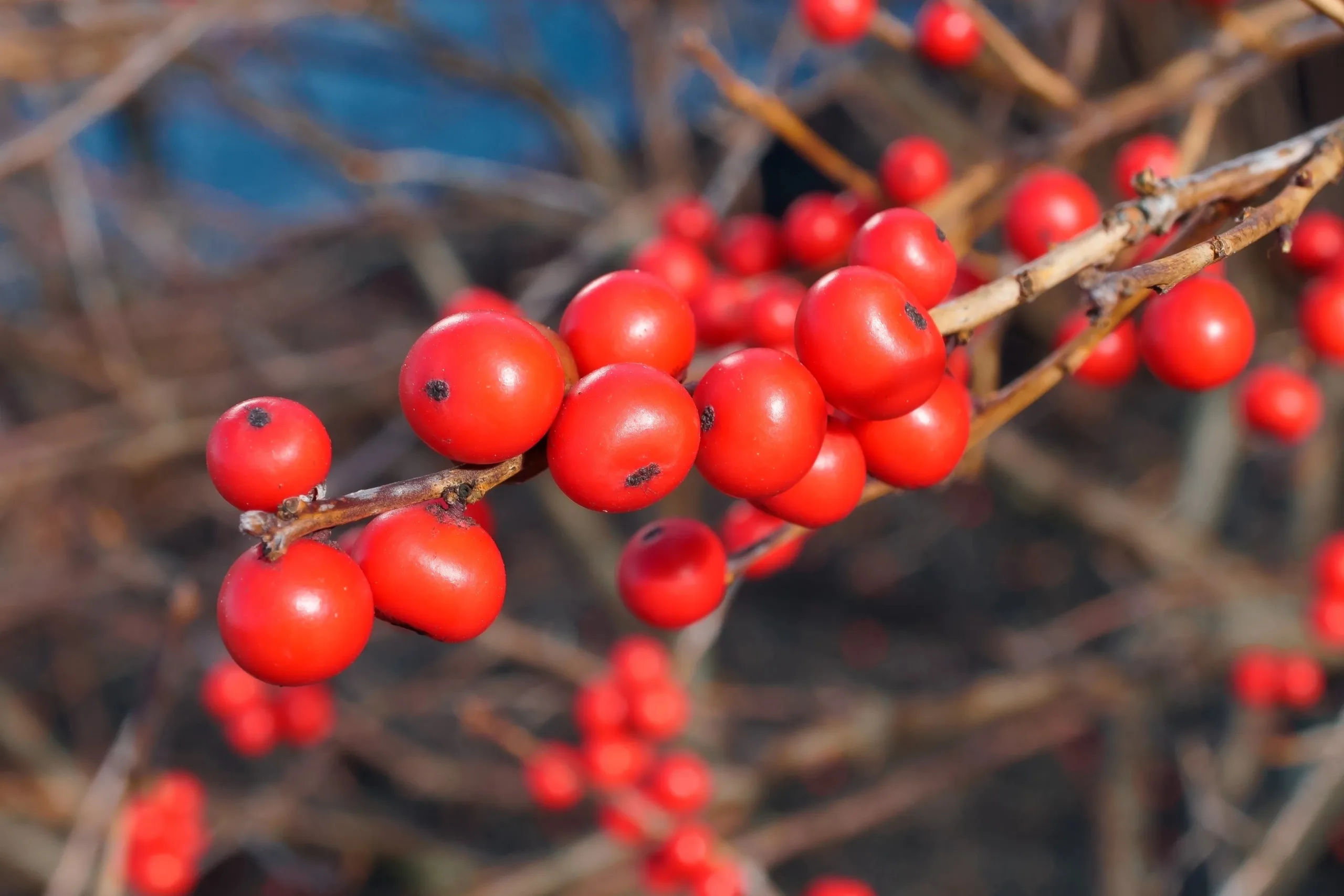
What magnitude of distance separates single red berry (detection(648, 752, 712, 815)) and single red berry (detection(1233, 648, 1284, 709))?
218cm

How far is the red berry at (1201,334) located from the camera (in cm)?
121

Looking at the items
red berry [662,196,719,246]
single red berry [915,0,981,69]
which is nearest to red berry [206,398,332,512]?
red berry [662,196,719,246]

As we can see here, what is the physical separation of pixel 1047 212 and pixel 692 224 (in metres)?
0.90

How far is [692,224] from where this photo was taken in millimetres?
2260

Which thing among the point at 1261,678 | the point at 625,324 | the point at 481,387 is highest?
the point at 1261,678

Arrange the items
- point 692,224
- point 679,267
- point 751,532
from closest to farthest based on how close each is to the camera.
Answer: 1. point 751,532
2. point 679,267
3. point 692,224

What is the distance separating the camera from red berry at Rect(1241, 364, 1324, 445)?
1.97 m

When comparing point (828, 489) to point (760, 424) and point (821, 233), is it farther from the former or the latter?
point (821, 233)

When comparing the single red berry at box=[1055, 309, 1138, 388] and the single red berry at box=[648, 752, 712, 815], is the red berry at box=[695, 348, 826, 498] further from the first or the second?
the single red berry at box=[648, 752, 712, 815]

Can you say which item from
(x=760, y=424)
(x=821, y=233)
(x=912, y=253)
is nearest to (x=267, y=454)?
(x=760, y=424)

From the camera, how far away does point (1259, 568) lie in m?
3.86

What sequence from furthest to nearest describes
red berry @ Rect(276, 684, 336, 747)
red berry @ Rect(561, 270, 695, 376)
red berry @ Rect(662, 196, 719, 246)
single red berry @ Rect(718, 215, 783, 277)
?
1. red berry @ Rect(276, 684, 336, 747)
2. red berry @ Rect(662, 196, 719, 246)
3. single red berry @ Rect(718, 215, 783, 277)
4. red berry @ Rect(561, 270, 695, 376)

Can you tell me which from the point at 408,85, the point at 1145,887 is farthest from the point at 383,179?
the point at 1145,887

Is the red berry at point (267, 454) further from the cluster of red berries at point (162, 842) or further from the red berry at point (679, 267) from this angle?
the cluster of red berries at point (162, 842)
